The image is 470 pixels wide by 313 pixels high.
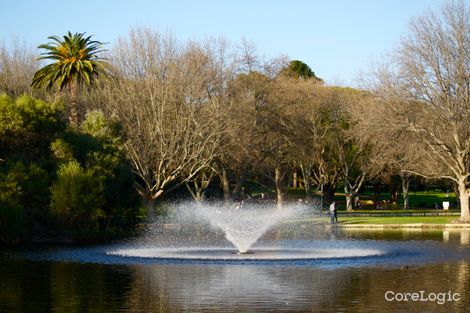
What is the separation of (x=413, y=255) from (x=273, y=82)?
47379 millimetres

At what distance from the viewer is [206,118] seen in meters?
73.8

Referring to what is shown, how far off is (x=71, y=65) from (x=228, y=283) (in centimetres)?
5223

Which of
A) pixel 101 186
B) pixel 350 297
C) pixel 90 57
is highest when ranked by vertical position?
pixel 90 57

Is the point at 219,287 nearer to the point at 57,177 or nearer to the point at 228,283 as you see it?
the point at 228,283

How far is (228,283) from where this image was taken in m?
29.2

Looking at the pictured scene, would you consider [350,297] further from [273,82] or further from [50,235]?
[273,82]

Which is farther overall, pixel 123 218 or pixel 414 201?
pixel 414 201

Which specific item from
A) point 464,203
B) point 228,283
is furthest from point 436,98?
point 228,283

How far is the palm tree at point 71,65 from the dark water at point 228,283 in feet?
121

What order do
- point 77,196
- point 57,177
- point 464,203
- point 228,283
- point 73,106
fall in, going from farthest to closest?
point 73,106
point 464,203
point 57,177
point 77,196
point 228,283

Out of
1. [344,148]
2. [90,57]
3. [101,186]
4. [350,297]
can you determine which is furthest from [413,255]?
[344,148]

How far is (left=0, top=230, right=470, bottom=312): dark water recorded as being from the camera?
79.4ft

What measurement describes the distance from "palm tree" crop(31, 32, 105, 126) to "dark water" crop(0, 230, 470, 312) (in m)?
36.8

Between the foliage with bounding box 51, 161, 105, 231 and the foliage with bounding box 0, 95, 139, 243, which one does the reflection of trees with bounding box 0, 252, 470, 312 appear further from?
the foliage with bounding box 51, 161, 105, 231
